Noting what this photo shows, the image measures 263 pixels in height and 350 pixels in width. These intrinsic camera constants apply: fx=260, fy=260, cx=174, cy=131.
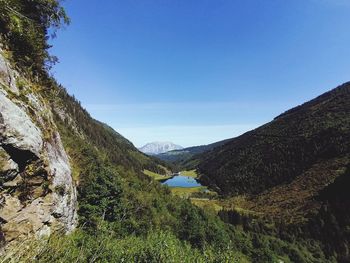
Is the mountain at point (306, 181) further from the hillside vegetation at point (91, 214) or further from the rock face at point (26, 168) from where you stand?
the rock face at point (26, 168)

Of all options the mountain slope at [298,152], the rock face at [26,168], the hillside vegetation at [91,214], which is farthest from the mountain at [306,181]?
the rock face at [26,168]

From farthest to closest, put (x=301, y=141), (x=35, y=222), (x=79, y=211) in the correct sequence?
(x=301, y=141)
(x=79, y=211)
(x=35, y=222)

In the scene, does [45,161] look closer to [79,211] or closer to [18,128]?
[18,128]

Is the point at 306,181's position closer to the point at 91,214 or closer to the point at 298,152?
the point at 298,152

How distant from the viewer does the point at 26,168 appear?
1570 centimetres

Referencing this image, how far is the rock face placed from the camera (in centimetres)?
1411

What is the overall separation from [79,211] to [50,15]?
20.7 m

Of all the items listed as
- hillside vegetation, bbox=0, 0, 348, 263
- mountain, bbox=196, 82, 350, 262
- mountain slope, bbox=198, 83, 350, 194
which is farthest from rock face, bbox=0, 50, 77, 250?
mountain slope, bbox=198, 83, 350, 194

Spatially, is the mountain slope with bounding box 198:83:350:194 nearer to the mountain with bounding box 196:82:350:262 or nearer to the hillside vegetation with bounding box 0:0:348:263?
the mountain with bounding box 196:82:350:262

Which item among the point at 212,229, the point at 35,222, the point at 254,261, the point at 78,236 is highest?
the point at 35,222

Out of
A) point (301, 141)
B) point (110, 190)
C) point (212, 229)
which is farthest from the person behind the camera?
point (301, 141)

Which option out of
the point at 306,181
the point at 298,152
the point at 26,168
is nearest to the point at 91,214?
the point at 26,168

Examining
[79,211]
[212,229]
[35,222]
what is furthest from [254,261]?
[35,222]

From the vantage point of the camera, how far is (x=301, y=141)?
16862 centimetres
